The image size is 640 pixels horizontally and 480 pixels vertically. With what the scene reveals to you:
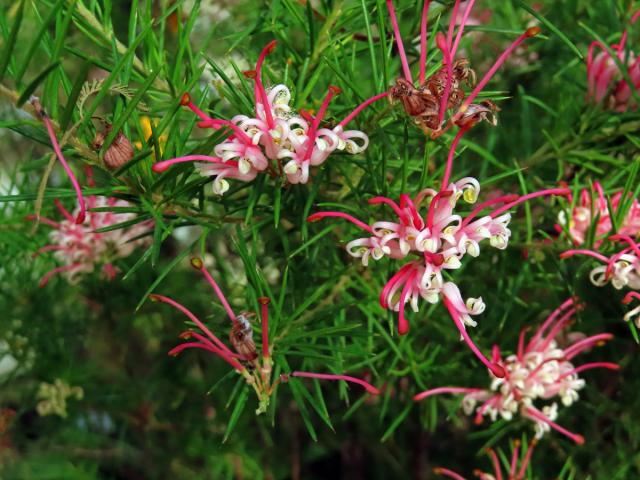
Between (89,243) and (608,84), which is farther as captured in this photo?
(89,243)

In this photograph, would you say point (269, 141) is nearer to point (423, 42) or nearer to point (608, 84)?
point (423, 42)

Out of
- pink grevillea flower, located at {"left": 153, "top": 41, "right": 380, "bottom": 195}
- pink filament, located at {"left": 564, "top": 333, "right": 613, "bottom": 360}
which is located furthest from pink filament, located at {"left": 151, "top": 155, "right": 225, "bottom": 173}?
pink filament, located at {"left": 564, "top": 333, "right": 613, "bottom": 360}

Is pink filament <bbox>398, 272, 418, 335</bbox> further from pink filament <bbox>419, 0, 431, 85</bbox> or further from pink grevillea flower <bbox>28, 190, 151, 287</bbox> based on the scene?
pink grevillea flower <bbox>28, 190, 151, 287</bbox>

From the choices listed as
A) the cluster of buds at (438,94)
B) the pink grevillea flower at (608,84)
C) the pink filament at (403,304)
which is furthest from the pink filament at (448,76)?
the pink grevillea flower at (608,84)

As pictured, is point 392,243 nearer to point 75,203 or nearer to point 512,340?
point 512,340

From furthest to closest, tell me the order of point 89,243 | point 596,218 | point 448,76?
point 89,243 < point 596,218 < point 448,76

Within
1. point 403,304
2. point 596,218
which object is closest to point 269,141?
point 403,304

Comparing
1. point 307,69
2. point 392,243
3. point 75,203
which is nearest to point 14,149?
point 75,203

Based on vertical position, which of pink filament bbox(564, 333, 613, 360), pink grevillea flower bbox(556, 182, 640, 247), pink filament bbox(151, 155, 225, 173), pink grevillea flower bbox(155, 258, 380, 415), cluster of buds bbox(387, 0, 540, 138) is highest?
pink filament bbox(151, 155, 225, 173)
